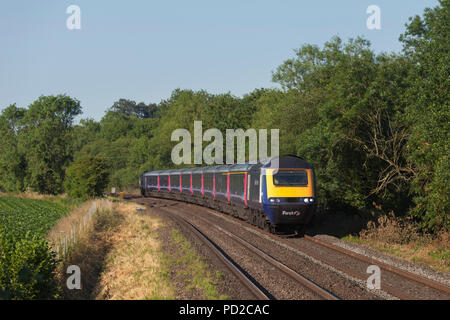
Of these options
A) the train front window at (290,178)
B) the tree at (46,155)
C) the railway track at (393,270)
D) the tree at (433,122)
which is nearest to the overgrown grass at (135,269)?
the train front window at (290,178)

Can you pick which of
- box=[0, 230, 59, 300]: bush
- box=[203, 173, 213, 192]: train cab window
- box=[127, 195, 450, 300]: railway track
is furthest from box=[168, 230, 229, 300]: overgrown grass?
box=[203, 173, 213, 192]: train cab window

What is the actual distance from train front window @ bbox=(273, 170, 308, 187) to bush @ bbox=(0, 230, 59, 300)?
30.2 feet

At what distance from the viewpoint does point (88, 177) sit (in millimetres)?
42500

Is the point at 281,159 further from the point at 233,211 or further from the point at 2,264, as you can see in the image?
the point at 2,264

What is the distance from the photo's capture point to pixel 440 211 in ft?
56.6

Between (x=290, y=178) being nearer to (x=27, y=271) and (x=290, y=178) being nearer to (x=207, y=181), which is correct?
(x=27, y=271)

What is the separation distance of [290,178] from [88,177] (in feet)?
90.2

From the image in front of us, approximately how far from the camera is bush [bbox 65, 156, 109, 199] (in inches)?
1658

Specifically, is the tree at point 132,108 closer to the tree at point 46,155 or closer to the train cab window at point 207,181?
the tree at point 46,155

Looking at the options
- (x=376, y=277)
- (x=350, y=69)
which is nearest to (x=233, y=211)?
(x=350, y=69)

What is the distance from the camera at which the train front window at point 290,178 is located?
63.6ft

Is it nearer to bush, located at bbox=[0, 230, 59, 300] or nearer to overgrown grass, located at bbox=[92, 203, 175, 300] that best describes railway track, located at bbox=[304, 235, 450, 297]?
overgrown grass, located at bbox=[92, 203, 175, 300]

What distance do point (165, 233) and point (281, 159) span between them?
6708mm

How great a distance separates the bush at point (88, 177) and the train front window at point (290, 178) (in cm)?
2647
